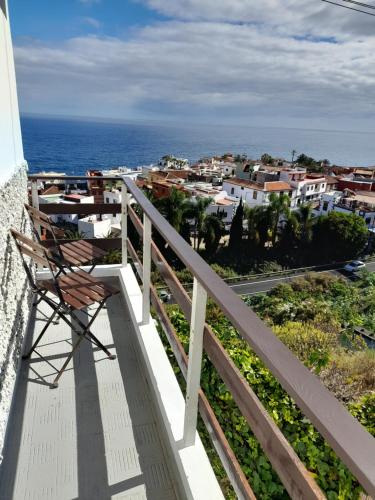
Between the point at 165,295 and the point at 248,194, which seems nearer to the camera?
the point at 165,295

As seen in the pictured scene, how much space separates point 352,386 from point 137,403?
8.83 feet

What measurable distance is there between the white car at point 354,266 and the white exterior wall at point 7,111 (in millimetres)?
30117

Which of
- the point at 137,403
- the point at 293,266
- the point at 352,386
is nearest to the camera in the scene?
the point at 137,403

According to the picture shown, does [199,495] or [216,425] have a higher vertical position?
[216,425]

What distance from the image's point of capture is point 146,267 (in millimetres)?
1995

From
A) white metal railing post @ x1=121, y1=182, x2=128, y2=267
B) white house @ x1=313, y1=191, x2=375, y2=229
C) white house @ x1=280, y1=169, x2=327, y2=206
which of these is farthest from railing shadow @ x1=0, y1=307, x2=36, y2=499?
white house @ x1=280, y1=169, x2=327, y2=206

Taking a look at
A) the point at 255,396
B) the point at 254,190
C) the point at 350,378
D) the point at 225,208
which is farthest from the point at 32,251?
the point at 254,190

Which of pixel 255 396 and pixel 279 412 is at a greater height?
pixel 255 396

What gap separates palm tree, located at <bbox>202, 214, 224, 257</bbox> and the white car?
36.8 feet

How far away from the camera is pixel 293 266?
96.8 ft

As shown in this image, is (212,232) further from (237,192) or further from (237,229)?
(237,192)

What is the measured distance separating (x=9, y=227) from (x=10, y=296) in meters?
0.40

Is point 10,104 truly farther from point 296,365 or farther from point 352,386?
point 352,386

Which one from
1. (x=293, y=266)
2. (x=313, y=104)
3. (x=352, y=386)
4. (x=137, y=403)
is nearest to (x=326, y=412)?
(x=137, y=403)
